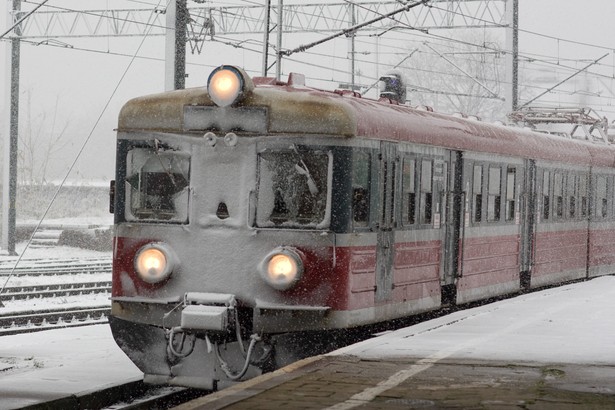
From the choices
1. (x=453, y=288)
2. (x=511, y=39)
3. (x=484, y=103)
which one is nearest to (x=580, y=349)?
(x=453, y=288)

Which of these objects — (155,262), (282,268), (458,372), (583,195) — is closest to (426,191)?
(282,268)

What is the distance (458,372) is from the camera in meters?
8.58

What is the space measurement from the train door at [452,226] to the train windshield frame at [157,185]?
3656 millimetres

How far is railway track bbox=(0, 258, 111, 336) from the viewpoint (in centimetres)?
1716

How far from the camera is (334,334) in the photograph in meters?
10.4

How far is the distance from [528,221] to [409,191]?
5396 mm

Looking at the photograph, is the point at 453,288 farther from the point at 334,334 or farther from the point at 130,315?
the point at 130,315

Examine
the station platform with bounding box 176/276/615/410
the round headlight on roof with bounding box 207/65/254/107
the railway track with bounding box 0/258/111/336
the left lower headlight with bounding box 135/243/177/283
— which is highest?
the round headlight on roof with bounding box 207/65/254/107

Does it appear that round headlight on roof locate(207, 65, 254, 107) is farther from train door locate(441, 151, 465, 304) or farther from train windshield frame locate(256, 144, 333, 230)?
train door locate(441, 151, 465, 304)

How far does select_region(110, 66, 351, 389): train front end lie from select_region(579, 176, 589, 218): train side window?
35.0ft

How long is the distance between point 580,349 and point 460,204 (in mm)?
4064

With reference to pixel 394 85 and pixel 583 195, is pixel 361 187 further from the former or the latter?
pixel 583 195

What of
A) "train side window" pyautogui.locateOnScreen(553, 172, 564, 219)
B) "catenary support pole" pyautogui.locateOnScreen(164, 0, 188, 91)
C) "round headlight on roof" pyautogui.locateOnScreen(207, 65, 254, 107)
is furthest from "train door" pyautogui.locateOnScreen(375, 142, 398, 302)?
"catenary support pole" pyautogui.locateOnScreen(164, 0, 188, 91)

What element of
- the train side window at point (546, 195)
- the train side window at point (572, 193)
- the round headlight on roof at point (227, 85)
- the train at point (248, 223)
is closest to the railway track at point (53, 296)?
the train at point (248, 223)
